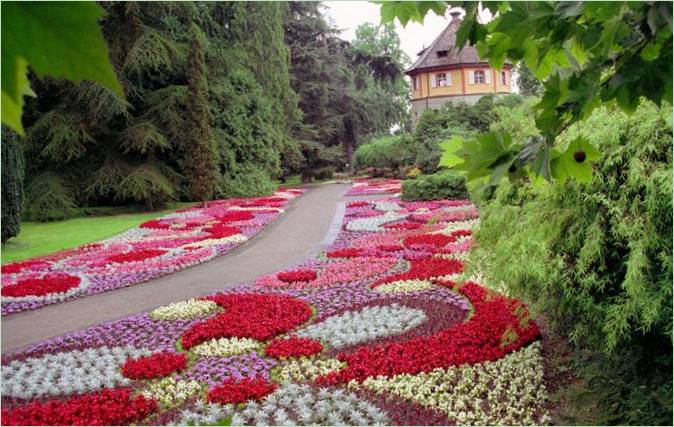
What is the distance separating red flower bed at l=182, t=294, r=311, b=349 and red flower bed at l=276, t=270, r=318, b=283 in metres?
1.11

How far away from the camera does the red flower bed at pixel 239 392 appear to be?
4.89 metres

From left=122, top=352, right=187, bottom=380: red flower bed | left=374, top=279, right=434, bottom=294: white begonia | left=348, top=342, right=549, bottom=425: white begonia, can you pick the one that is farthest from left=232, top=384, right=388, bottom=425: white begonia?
left=374, top=279, right=434, bottom=294: white begonia

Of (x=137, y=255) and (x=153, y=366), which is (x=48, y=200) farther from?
(x=153, y=366)

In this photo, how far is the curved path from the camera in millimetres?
7824

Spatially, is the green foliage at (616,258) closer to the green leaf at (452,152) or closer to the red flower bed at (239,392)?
the red flower bed at (239,392)

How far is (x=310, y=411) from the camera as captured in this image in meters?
4.61

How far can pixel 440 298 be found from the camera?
316 inches

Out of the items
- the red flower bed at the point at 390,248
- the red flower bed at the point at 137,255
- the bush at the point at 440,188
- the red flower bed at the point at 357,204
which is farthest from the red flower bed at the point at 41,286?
the bush at the point at 440,188

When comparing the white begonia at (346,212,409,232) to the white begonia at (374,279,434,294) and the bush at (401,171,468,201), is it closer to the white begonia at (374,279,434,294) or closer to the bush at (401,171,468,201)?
the bush at (401,171,468,201)

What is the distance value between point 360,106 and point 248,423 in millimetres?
42545

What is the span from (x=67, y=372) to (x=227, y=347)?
1664 mm

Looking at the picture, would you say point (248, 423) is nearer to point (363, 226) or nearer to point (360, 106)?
point (363, 226)

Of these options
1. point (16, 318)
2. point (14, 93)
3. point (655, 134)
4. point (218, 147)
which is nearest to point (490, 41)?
point (14, 93)

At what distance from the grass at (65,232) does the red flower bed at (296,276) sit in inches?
283
